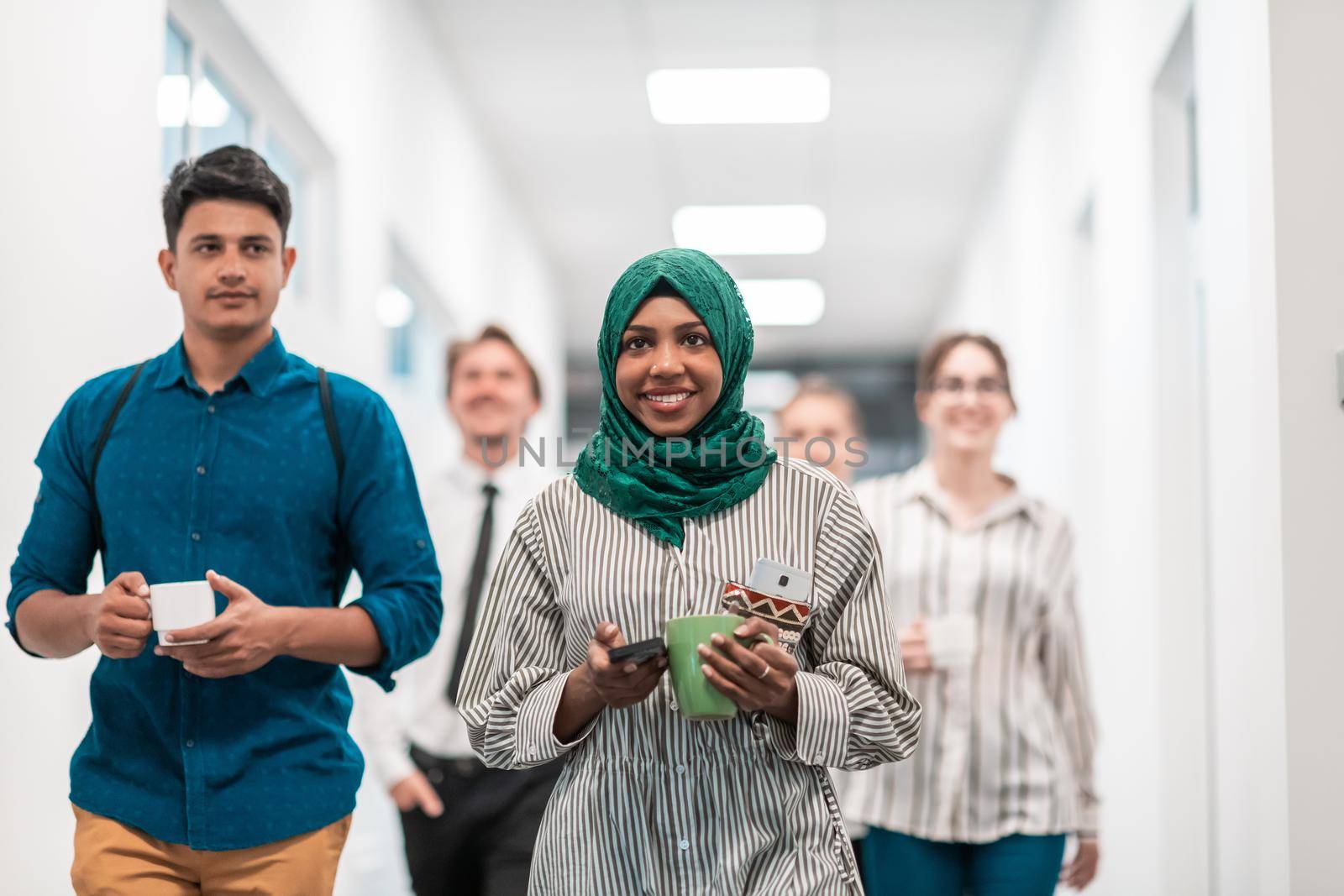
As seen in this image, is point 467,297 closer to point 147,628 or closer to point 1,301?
point 1,301

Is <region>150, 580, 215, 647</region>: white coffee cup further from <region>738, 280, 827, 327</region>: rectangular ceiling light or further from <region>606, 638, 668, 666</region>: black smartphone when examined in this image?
<region>738, 280, 827, 327</region>: rectangular ceiling light

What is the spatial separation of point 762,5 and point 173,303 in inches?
125

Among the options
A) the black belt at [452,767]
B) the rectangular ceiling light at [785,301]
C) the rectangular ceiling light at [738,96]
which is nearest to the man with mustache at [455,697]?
the black belt at [452,767]

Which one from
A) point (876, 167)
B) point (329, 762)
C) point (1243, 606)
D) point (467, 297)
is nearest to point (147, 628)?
point (329, 762)

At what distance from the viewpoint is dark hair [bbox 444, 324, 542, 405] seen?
3311 mm

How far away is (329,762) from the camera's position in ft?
5.82

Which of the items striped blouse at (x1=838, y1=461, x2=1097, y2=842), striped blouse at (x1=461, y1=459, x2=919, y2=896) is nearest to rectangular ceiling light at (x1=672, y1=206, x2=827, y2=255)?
striped blouse at (x1=838, y1=461, x2=1097, y2=842)

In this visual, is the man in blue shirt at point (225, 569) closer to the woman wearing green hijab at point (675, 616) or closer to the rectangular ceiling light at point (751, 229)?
the woman wearing green hijab at point (675, 616)

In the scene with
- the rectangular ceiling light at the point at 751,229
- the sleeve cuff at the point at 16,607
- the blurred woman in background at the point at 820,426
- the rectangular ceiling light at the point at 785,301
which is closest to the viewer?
Result: the sleeve cuff at the point at 16,607

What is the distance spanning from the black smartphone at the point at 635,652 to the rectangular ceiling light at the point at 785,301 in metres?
8.08

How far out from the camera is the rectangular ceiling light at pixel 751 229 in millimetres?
8102

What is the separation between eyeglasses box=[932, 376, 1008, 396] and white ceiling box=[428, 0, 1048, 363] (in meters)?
2.81

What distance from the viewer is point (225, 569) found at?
69.1 inches

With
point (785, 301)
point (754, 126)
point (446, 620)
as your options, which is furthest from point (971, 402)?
point (785, 301)
